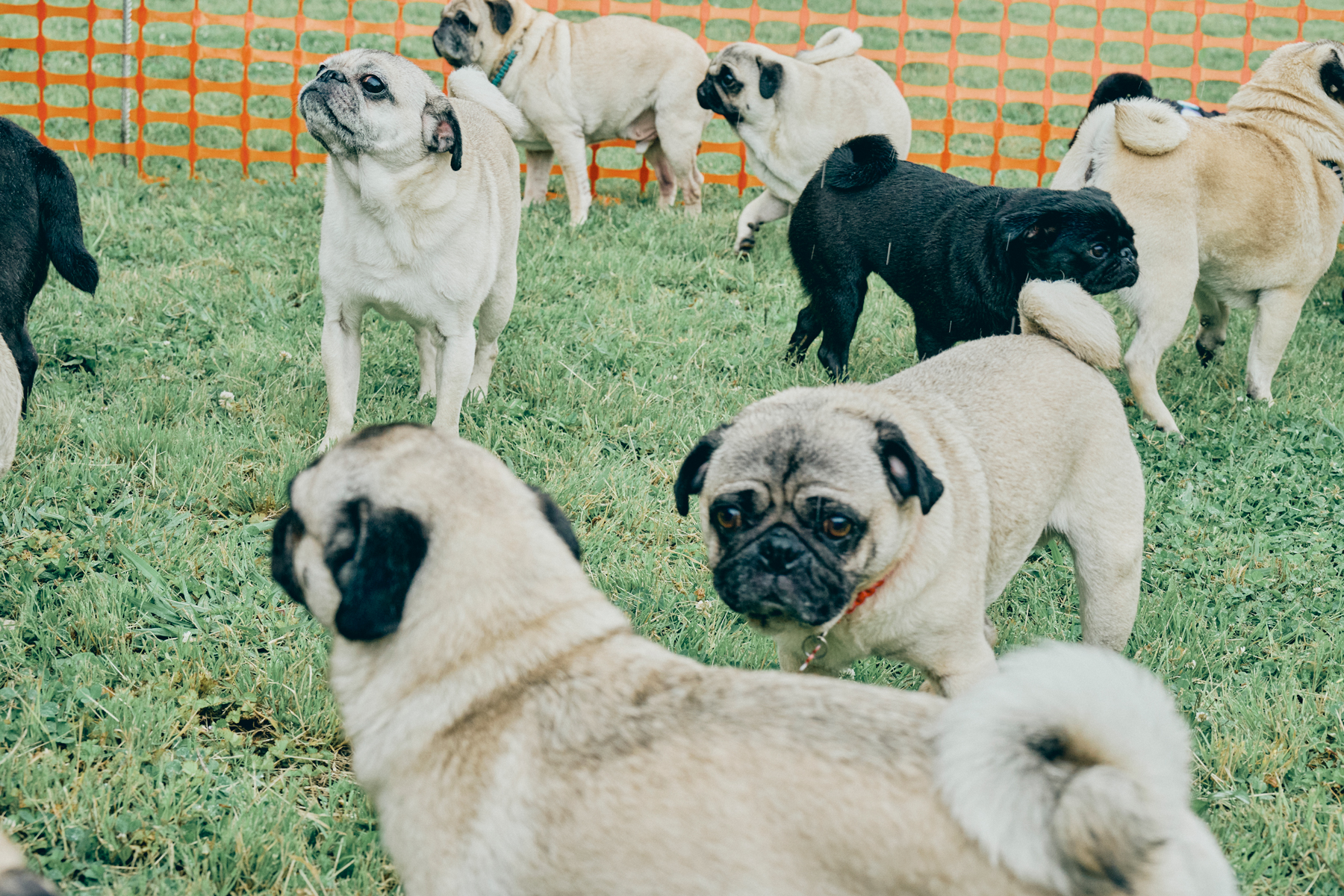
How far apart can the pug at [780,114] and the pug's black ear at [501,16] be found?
192 cm

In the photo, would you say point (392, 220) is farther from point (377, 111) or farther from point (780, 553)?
point (780, 553)

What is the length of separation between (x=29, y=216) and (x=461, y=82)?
304cm

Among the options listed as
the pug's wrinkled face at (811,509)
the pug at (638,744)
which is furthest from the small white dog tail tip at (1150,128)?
the pug at (638,744)

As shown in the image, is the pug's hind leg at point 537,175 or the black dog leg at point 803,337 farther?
the pug's hind leg at point 537,175

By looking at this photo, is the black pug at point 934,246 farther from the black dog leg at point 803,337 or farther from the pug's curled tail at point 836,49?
the pug's curled tail at point 836,49

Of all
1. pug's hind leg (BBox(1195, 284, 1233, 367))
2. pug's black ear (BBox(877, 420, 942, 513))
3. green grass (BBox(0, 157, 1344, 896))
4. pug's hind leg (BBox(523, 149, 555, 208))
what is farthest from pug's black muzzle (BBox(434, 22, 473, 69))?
pug's black ear (BBox(877, 420, 942, 513))

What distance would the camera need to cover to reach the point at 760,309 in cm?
757

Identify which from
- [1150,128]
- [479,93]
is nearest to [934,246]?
[1150,128]

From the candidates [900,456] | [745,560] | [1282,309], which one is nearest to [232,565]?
[745,560]

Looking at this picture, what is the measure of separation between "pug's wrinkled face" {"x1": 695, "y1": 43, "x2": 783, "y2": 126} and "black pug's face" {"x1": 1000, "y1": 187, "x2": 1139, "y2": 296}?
4.10 metres

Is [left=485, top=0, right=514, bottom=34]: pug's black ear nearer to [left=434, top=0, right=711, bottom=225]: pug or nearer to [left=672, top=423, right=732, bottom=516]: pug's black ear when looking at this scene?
[left=434, top=0, right=711, bottom=225]: pug

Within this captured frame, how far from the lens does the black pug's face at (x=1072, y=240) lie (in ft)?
17.4

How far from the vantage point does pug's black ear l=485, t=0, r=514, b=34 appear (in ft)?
31.7

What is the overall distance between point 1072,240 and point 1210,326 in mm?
2588
